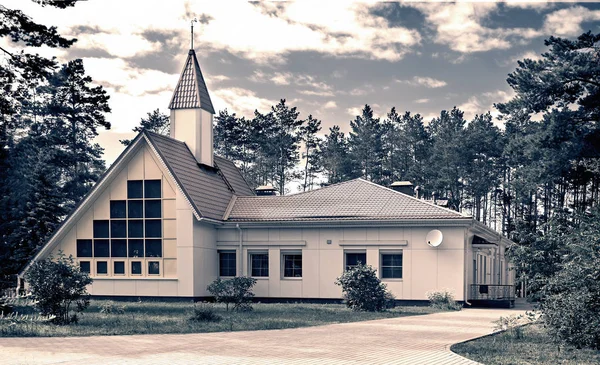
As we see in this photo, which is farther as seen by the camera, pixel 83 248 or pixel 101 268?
pixel 83 248

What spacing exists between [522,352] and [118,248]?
20.3 meters

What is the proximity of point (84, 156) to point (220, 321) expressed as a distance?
34.4 metres

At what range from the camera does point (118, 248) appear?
2953 centimetres

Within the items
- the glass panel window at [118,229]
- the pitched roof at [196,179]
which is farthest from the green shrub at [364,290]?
the glass panel window at [118,229]

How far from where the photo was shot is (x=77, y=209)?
29.3m

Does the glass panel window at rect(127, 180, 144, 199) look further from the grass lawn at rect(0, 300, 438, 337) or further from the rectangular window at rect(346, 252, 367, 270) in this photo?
the rectangular window at rect(346, 252, 367, 270)

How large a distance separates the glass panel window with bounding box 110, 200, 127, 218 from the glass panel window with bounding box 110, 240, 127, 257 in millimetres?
1077

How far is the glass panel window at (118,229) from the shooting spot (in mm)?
29500

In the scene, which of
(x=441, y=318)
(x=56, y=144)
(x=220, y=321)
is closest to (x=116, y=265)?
(x=220, y=321)

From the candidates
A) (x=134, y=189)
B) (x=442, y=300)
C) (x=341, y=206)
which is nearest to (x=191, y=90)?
(x=134, y=189)

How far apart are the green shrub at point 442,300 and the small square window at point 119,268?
12.4m

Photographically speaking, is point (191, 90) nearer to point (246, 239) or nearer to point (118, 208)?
point (118, 208)

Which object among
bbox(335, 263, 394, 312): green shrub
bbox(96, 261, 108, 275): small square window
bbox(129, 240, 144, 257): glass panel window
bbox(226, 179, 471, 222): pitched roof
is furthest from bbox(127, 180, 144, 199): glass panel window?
bbox(335, 263, 394, 312): green shrub

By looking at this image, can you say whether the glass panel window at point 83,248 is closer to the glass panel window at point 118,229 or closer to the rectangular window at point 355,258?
the glass panel window at point 118,229
